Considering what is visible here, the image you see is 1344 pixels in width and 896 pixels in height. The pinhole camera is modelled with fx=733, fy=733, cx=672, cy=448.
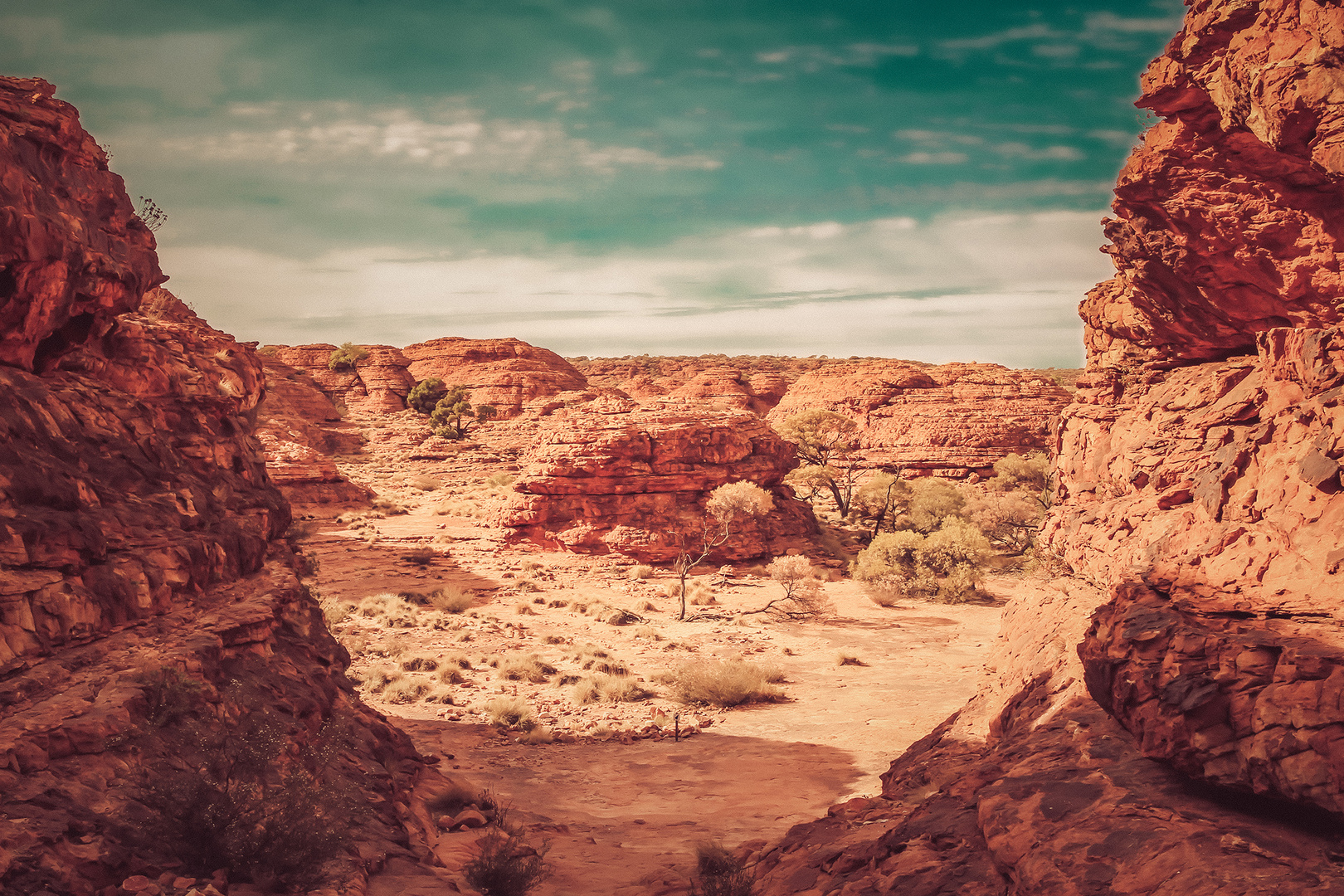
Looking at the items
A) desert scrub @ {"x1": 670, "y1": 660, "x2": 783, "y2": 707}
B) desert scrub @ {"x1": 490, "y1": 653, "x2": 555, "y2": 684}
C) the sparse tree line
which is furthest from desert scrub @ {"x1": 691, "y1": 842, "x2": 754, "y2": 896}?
the sparse tree line

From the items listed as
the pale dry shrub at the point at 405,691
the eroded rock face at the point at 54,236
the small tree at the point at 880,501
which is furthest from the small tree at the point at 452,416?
the eroded rock face at the point at 54,236

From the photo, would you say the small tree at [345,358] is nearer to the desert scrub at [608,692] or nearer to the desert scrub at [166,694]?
the desert scrub at [608,692]

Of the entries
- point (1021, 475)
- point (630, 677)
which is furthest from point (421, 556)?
point (1021, 475)

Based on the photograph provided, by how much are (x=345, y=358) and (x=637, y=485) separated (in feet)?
171

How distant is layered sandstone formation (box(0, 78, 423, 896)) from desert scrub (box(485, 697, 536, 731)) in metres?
4.36

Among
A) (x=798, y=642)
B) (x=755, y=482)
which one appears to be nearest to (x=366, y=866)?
(x=798, y=642)

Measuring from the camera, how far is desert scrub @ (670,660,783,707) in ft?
54.1

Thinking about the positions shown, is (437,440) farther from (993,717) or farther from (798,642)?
(993,717)

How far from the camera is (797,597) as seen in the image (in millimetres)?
24891

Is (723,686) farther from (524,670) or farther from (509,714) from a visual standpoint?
(524,670)

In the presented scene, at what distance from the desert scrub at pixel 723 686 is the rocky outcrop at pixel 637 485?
1291 centimetres

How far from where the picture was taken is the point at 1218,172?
23.4 feet

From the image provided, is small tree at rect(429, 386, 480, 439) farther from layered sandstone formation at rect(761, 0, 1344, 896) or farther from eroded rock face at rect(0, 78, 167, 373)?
layered sandstone formation at rect(761, 0, 1344, 896)

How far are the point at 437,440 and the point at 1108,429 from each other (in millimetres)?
51183
